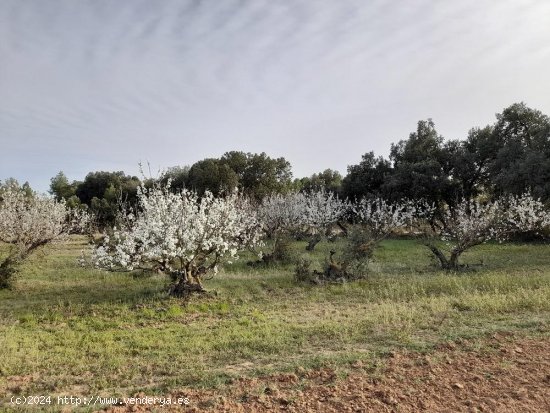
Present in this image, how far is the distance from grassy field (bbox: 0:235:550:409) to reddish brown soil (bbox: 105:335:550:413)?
429 millimetres

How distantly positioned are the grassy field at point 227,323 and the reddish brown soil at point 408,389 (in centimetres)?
43

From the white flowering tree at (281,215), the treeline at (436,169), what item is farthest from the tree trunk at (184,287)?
the white flowering tree at (281,215)

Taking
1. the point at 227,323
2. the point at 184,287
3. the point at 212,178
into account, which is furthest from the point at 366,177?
the point at 227,323

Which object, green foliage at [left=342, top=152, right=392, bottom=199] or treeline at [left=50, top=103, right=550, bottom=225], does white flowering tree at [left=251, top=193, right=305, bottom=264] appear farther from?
green foliage at [left=342, top=152, right=392, bottom=199]

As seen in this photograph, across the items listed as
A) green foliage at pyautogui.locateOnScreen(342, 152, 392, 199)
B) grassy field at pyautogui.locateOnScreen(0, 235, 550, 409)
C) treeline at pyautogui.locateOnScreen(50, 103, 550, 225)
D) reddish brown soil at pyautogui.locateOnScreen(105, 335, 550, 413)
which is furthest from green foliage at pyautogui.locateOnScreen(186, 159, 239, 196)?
reddish brown soil at pyautogui.locateOnScreen(105, 335, 550, 413)

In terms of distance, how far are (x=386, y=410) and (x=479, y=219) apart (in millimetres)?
16906

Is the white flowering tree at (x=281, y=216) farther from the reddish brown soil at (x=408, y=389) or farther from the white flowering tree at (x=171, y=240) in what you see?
the reddish brown soil at (x=408, y=389)

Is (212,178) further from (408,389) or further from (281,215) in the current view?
(408,389)

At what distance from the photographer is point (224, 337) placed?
8.97 meters

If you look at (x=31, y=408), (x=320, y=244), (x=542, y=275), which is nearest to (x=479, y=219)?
(x=542, y=275)

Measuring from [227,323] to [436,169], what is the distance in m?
31.5

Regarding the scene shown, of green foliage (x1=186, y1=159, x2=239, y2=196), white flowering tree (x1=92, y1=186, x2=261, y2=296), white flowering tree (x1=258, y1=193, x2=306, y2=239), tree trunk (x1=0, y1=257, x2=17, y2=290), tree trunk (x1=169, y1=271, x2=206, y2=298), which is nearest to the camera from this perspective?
white flowering tree (x1=92, y1=186, x2=261, y2=296)

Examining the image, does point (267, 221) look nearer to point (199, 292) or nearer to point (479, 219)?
point (479, 219)

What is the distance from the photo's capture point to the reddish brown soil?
543cm
